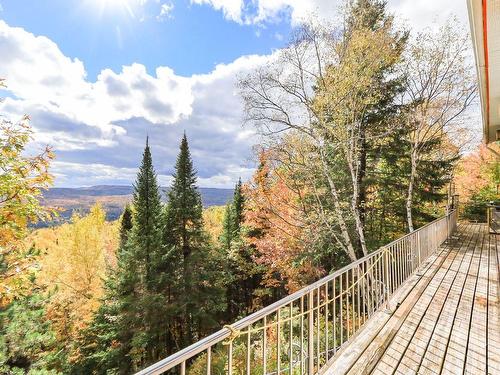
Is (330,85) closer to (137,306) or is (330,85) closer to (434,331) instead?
(434,331)

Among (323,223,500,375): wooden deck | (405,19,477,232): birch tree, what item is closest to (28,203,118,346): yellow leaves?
(323,223,500,375): wooden deck

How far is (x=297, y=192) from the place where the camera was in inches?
393

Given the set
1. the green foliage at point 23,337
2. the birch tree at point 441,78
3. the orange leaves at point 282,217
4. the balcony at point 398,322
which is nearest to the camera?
the balcony at point 398,322

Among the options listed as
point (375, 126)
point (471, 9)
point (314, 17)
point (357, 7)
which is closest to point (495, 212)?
point (375, 126)

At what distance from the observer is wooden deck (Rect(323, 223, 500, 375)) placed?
282cm

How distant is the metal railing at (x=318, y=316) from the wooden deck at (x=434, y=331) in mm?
197

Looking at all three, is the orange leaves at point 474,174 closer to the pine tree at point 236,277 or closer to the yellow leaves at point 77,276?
the pine tree at point 236,277

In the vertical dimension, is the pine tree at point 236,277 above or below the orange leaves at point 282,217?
below

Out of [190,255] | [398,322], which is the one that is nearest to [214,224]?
[190,255]

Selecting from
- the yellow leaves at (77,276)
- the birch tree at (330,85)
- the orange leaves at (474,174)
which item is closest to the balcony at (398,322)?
the birch tree at (330,85)

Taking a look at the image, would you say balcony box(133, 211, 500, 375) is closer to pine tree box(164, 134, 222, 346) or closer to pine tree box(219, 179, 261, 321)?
pine tree box(164, 134, 222, 346)

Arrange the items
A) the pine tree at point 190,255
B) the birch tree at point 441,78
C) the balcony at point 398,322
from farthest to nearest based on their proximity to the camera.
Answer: the pine tree at point 190,255
the birch tree at point 441,78
the balcony at point 398,322

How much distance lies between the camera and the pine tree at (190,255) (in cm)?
1623

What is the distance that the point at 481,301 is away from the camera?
14.6 ft
